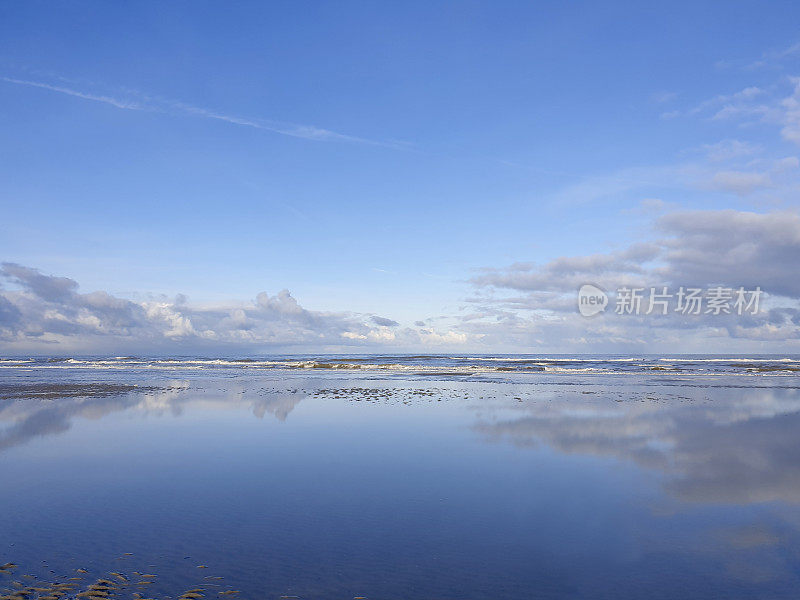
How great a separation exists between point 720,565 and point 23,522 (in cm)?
1018

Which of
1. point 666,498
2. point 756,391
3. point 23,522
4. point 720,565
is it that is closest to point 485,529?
point 720,565

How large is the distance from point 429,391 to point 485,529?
22578 millimetres

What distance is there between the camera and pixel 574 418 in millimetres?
19062

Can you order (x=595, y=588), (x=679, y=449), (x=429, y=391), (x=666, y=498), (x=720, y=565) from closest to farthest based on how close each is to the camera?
1. (x=595, y=588)
2. (x=720, y=565)
3. (x=666, y=498)
4. (x=679, y=449)
5. (x=429, y=391)

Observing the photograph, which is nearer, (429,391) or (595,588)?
(595,588)

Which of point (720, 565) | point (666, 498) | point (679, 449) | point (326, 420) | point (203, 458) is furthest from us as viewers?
point (326, 420)

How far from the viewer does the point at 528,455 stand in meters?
13.0

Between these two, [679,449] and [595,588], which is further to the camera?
[679,449]

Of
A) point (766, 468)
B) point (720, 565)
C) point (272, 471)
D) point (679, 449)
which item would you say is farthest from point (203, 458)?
point (766, 468)

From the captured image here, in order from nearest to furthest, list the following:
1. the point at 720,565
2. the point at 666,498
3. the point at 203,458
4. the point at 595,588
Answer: the point at 595,588 → the point at 720,565 → the point at 666,498 → the point at 203,458

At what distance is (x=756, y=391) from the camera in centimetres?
3070

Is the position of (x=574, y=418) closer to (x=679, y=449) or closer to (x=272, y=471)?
(x=679, y=449)

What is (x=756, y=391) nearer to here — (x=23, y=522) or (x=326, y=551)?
(x=326, y=551)

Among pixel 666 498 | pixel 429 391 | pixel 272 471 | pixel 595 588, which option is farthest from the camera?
pixel 429 391
